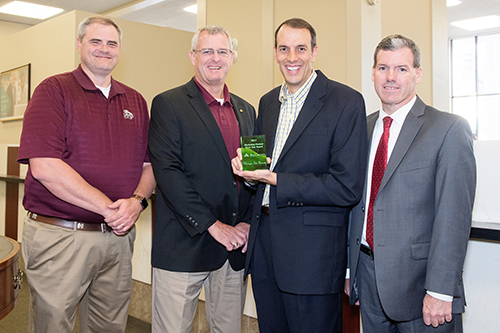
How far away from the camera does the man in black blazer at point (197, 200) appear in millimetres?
2113

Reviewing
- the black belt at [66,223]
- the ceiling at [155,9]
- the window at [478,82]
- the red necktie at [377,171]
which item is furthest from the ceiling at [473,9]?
the black belt at [66,223]

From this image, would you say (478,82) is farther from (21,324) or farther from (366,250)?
(21,324)

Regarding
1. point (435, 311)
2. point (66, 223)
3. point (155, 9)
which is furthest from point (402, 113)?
point (155, 9)

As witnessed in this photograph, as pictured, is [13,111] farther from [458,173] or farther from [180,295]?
[458,173]

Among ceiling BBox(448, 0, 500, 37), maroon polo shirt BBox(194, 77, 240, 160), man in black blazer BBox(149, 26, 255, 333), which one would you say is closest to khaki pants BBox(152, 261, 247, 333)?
man in black blazer BBox(149, 26, 255, 333)

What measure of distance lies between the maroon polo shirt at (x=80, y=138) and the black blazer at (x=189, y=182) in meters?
0.22

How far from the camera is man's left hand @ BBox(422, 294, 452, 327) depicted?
5.45ft

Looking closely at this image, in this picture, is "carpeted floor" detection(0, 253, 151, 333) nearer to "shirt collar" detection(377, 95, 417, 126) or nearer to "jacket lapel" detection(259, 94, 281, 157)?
"jacket lapel" detection(259, 94, 281, 157)

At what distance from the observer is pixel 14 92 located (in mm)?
7273

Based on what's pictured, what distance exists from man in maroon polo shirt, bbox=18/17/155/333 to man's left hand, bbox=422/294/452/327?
1.45 metres

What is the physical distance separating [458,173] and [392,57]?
1.91ft

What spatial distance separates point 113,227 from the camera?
7.38ft

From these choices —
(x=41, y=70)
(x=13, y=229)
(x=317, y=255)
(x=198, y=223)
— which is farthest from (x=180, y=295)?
(x=41, y=70)

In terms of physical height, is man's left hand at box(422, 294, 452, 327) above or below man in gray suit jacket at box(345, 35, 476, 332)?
below
